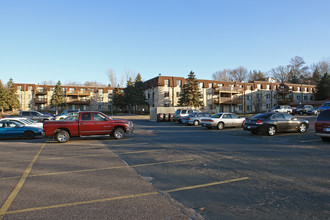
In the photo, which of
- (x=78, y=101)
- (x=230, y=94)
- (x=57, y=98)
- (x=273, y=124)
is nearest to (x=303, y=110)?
(x=230, y=94)

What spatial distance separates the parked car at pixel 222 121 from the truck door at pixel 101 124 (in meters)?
9.54

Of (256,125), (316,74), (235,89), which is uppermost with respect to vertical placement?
(316,74)

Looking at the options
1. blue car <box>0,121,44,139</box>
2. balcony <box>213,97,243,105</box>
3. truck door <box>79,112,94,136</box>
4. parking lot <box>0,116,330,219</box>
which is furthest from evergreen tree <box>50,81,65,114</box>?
parking lot <box>0,116,330,219</box>

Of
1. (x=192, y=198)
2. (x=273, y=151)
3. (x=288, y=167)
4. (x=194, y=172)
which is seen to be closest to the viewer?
(x=192, y=198)

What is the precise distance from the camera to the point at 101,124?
44.5 ft

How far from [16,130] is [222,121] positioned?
15874 millimetres

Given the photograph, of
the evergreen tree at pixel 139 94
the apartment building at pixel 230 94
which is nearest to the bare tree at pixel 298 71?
the apartment building at pixel 230 94

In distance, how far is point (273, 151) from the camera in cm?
933

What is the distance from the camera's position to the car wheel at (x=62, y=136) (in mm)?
12945

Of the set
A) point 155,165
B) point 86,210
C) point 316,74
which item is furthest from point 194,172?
point 316,74

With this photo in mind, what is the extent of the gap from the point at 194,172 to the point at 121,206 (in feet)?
9.00

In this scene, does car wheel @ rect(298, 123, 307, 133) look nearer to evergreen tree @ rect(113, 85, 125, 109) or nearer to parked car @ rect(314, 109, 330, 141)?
parked car @ rect(314, 109, 330, 141)

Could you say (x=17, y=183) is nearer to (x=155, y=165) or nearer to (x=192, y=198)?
(x=155, y=165)

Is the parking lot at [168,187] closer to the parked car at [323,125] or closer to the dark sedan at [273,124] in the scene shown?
the parked car at [323,125]
